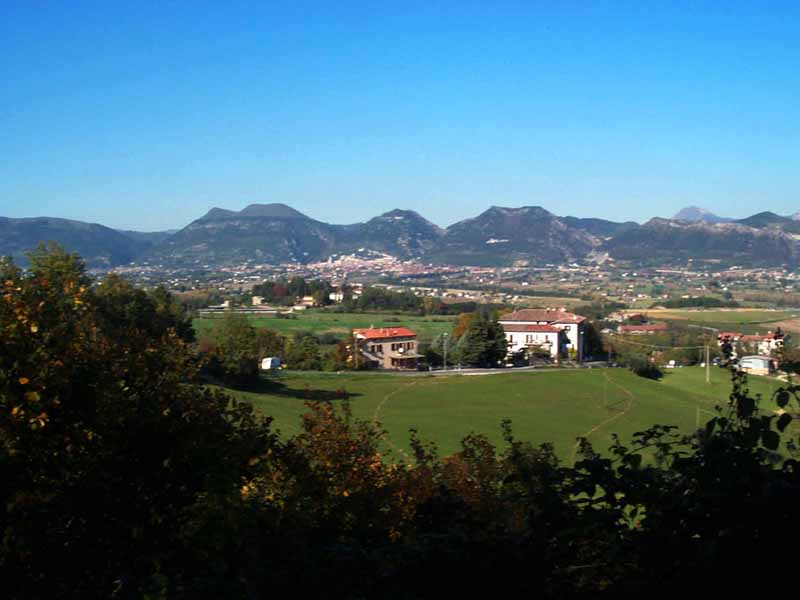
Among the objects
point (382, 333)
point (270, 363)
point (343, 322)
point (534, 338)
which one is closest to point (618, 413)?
point (270, 363)

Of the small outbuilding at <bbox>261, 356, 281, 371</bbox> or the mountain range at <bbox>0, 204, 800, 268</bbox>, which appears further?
the mountain range at <bbox>0, 204, 800, 268</bbox>

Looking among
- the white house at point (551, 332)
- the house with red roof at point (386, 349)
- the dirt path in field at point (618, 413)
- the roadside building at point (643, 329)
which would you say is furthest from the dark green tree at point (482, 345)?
the roadside building at point (643, 329)

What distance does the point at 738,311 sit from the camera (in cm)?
6594

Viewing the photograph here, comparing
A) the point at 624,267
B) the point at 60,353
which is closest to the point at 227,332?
the point at 60,353

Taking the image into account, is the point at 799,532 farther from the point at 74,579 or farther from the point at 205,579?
the point at 74,579

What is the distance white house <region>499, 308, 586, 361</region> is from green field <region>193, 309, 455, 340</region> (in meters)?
5.04

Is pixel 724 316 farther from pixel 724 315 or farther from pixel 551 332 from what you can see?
pixel 551 332

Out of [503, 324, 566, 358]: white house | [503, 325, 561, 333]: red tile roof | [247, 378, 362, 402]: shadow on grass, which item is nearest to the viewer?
[247, 378, 362, 402]: shadow on grass

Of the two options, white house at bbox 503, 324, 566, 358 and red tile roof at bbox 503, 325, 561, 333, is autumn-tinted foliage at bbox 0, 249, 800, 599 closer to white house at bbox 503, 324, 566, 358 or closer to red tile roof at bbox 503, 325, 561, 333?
white house at bbox 503, 324, 566, 358

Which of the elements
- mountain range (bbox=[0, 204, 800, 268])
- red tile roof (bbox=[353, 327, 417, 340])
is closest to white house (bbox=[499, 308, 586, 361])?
red tile roof (bbox=[353, 327, 417, 340])

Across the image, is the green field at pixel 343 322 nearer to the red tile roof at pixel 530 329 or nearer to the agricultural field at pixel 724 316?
the red tile roof at pixel 530 329

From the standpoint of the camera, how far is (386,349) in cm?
5362

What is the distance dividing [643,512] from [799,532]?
59 cm

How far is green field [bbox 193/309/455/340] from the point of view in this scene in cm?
6144
